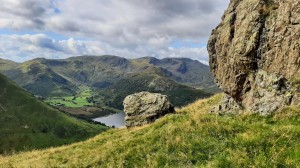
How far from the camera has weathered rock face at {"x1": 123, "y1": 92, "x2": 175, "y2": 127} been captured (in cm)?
3488

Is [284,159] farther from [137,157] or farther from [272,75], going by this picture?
[272,75]

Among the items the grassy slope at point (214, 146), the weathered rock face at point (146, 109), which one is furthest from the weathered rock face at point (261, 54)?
the weathered rock face at point (146, 109)

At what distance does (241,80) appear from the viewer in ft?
84.3

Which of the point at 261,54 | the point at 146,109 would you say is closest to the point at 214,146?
the point at 261,54

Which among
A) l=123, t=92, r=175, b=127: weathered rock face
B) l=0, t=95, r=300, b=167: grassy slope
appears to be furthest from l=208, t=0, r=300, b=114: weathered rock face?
l=123, t=92, r=175, b=127: weathered rock face

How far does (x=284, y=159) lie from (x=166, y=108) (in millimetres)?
22405

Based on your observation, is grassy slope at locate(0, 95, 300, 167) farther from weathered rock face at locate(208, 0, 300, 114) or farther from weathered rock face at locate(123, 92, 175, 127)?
weathered rock face at locate(123, 92, 175, 127)

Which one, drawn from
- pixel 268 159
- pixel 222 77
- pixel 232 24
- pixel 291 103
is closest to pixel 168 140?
pixel 268 159

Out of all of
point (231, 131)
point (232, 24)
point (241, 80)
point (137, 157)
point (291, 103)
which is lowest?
point (137, 157)

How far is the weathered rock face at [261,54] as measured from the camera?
21688mm

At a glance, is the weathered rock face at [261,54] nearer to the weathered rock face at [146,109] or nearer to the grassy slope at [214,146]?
the grassy slope at [214,146]

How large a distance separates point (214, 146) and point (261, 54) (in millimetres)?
10893

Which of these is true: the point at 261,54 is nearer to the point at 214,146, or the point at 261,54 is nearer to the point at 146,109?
the point at 214,146

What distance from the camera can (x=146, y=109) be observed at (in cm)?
3581
